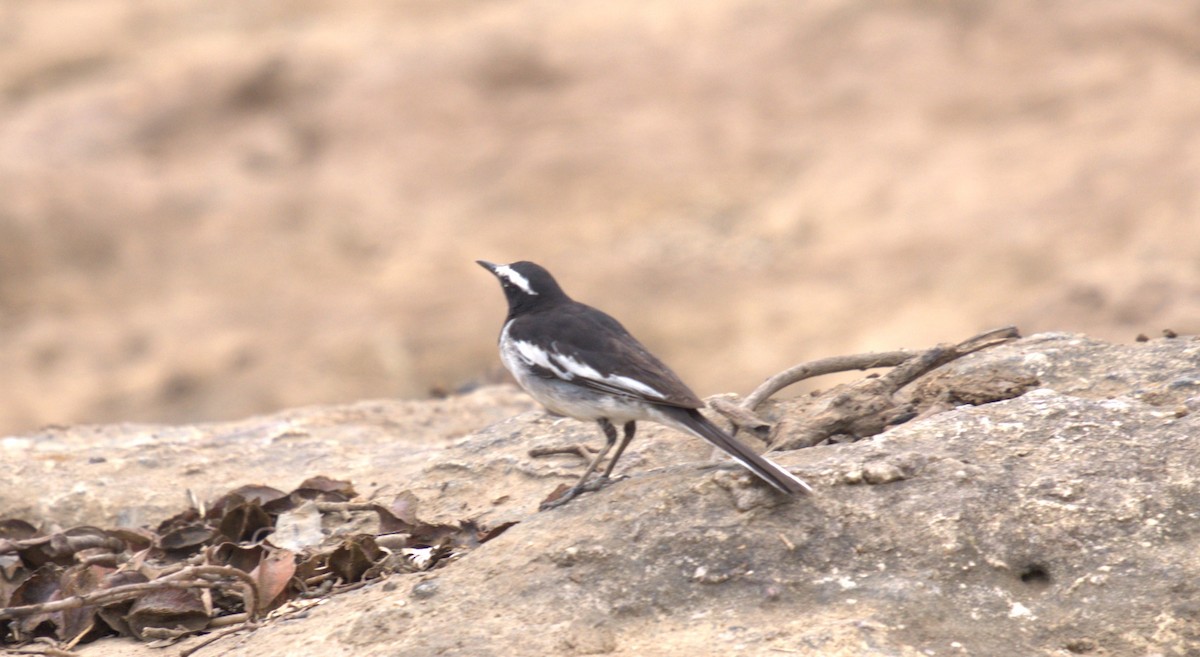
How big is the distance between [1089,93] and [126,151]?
12.2 m

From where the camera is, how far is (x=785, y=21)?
20.5 m

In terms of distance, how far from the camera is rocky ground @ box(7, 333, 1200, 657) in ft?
14.0

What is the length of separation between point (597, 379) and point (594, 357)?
11cm

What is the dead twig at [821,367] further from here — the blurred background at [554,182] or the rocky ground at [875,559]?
the blurred background at [554,182]

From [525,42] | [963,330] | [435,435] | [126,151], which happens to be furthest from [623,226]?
[435,435]

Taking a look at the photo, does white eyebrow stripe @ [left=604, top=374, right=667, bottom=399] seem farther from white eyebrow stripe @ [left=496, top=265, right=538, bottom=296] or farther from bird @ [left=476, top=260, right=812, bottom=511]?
white eyebrow stripe @ [left=496, top=265, right=538, bottom=296]

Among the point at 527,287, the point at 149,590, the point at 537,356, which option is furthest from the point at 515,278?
the point at 149,590

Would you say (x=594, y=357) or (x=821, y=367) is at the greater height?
(x=821, y=367)

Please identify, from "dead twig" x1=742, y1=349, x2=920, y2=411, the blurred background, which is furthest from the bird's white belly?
the blurred background

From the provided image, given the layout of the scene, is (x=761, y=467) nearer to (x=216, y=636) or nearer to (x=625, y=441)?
(x=625, y=441)

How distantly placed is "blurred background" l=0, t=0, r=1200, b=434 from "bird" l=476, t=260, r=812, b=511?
10112 millimetres

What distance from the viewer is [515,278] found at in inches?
243

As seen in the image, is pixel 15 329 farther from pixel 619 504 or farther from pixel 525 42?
pixel 619 504

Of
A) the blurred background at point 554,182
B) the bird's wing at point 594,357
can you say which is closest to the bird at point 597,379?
the bird's wing at point 594,357
